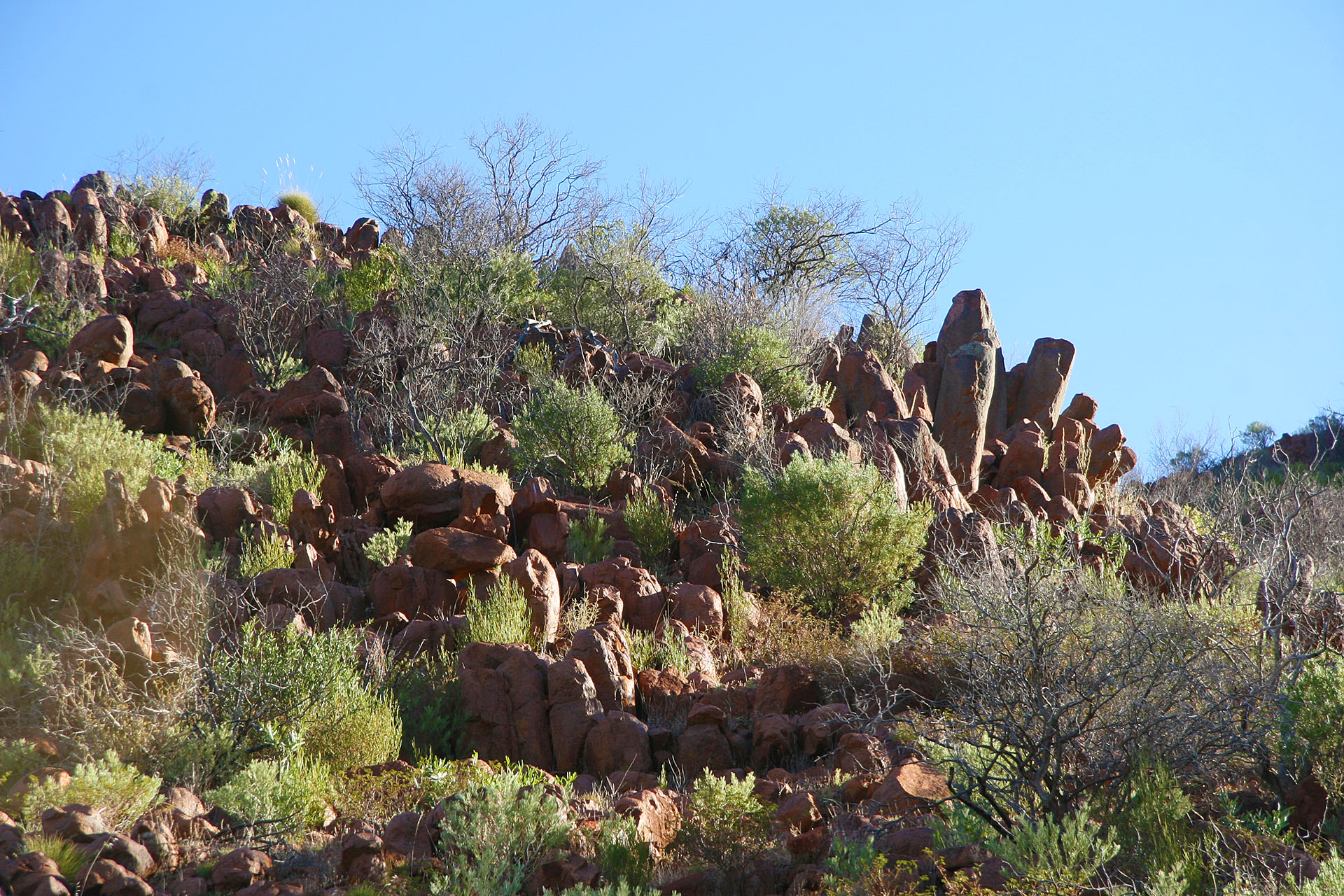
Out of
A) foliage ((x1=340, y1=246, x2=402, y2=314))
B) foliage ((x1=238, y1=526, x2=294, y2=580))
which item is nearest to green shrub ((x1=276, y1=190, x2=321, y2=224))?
foliage ((x1=340, y1=246, x2=402, y2=314))

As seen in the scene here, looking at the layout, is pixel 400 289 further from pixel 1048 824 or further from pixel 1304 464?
pixel 1304 464

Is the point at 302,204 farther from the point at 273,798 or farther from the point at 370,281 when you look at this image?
the point at 273,798

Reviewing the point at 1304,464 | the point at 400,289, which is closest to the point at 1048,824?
the point at 400,289

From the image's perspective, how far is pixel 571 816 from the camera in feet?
18.0

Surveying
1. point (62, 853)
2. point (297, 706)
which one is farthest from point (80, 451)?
point (62, 853)

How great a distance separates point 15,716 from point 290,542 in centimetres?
331

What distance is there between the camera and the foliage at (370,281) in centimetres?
1902

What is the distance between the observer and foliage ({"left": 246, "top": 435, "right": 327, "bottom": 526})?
10.3 metres

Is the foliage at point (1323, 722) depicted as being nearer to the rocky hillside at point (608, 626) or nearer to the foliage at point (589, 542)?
the rocky hillside at point (608, 626)

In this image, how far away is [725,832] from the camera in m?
5.21

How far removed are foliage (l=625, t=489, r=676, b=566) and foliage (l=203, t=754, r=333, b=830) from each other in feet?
18.8

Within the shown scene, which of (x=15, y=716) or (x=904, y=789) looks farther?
(x=15, y=716)

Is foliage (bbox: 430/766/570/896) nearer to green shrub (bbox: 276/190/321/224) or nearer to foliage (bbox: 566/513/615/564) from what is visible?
foliage (bbox: 566/513/615/564)

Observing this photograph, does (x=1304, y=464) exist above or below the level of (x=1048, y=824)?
above
